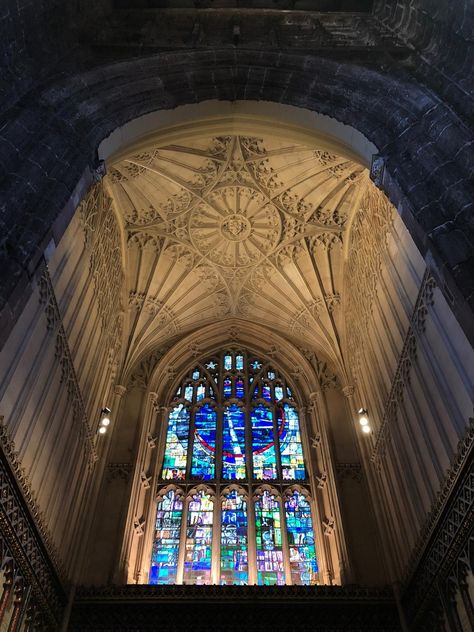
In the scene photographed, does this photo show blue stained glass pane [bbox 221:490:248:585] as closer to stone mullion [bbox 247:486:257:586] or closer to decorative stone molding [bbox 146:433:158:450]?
stone mullion [bbox 247:486:257:586]

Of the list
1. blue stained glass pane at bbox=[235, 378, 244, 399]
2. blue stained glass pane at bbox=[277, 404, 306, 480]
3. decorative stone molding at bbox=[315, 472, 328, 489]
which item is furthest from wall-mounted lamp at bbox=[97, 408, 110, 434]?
decorative stone molding at bbox=[315, 472, 328, 489]

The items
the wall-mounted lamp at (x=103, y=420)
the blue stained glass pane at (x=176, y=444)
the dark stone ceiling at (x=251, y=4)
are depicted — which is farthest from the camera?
the blue stained glass pane at (x=176, y=444)

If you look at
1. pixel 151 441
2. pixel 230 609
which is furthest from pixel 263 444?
pixel 230 609

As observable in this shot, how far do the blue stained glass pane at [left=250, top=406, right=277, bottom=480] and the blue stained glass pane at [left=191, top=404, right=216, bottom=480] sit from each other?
109 cm

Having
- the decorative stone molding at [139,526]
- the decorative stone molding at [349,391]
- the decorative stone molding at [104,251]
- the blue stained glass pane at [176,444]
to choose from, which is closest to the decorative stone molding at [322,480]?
the decorative stone molding at [349,391]

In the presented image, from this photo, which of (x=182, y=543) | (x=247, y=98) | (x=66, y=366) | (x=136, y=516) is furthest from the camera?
(x=136, y=516)

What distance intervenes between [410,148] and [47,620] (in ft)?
30.8

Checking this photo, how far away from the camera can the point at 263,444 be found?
13.2m

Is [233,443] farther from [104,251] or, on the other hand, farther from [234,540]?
[104,251]

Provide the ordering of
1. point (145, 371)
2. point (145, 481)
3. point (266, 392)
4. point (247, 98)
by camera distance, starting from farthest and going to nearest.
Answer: point (266, 392) → point (145, 371) → point (145, 481) → point (247, 98)

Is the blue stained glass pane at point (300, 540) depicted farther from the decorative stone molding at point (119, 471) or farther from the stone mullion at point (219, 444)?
the decorative stone molding at point (119, 471)

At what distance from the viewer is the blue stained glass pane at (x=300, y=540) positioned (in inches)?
412

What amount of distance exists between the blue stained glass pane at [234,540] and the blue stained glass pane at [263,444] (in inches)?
36.2

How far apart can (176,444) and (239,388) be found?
2.67 meters
